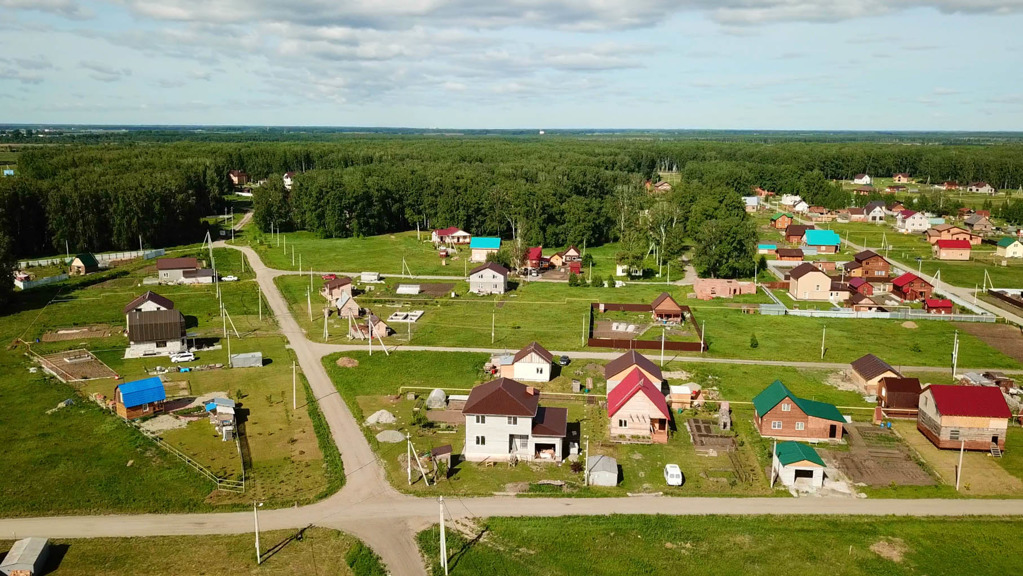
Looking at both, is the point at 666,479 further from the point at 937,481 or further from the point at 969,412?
the point at 969,412

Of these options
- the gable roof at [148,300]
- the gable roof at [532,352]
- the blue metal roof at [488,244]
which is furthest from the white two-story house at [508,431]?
the blue metal roof at [488,244]

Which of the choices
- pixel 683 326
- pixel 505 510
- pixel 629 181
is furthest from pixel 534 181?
pixel 505 510

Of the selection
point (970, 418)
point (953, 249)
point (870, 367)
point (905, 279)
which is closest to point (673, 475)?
point (970, 418)

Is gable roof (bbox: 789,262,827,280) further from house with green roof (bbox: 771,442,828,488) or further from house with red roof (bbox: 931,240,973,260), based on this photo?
house with green roof (bbox: 771,442,828,488)

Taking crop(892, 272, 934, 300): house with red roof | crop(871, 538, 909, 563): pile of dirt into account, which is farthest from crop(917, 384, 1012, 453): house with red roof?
crop(892, 272, 934, 300): house with red roof

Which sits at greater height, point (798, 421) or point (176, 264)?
point (176, 264)

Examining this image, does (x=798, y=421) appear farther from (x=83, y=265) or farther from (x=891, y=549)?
(x=83, y=265)
